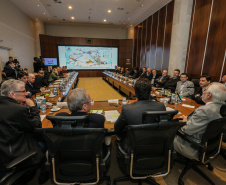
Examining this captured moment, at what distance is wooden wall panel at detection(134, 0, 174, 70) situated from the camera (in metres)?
6.89

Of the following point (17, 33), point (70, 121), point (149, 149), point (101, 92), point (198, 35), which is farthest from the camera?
point (17, 33)

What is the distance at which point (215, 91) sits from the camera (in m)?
1.46

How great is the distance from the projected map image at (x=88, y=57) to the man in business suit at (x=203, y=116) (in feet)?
38.3

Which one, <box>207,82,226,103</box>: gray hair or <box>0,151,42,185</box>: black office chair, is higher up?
<box>207,82,226,103</box>: gray hair

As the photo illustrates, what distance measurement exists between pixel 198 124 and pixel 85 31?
41.6 ft

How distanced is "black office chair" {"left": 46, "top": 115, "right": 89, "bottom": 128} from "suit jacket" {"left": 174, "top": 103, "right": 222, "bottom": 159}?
1.13 meters

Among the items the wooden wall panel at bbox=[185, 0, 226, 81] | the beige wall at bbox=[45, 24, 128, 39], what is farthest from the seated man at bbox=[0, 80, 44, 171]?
the beige wall at bbox=[45, 24, 128, 39]

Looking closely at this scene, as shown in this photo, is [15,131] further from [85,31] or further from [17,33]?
[85,31]

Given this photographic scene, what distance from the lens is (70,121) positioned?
96cm

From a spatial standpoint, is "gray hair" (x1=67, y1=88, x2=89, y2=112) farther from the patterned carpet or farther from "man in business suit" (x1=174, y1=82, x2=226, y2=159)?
the patterned carpet

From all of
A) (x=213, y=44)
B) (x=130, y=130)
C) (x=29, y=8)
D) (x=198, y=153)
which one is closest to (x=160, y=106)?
(x=130, y=130)

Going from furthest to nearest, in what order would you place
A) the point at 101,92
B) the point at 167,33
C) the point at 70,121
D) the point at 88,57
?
the point at 88,57 → the point at 167,33 → the point at 101,92 → the point at 70,121

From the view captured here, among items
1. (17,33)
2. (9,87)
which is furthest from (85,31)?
(9,87)

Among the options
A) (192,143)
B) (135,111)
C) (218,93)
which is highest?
(218,93)
